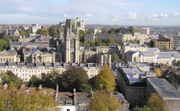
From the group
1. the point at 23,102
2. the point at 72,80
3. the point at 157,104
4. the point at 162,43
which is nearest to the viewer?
the point at 23,102

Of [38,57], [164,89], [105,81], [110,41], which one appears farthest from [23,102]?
[110,41]

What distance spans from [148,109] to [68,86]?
17964 millimetres

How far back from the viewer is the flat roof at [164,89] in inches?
1492

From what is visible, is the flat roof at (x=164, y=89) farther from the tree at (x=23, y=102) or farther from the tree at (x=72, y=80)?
the tree at (x=23, y=102)

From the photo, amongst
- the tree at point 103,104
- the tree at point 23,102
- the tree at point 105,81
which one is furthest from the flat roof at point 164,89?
the tree at point 23,102

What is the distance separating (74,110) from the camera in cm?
3784

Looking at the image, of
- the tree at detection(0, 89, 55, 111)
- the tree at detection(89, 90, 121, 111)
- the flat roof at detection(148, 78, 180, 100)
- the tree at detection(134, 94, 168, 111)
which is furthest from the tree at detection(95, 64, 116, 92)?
the tree at detection(0, 89, 55, 111)

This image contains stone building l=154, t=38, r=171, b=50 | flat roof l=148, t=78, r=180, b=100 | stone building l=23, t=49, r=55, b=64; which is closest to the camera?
flat roof l=148, t=78, r=180, b=100

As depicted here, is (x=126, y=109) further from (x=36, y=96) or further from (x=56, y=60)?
(x=56, y=60)

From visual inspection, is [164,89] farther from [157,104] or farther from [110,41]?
[110,41]

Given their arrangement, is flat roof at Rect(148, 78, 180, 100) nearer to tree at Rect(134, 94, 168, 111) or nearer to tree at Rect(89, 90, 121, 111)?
tree at Rect(134, 94, 168, 111)

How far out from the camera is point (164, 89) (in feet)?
134

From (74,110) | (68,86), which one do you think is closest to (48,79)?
(68,86)

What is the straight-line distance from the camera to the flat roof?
37.9m
